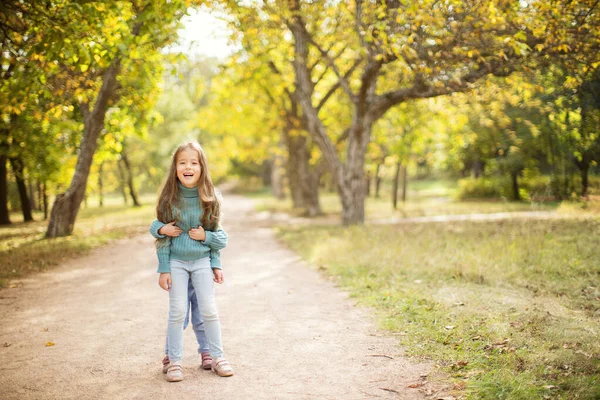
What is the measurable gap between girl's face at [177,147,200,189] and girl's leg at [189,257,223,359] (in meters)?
0.72

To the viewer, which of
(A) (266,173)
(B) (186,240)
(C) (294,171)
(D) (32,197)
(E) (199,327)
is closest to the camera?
(B) (186,240)

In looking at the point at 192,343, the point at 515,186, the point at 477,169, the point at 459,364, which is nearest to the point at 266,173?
the point at 477,169

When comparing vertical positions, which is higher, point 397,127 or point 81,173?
point 397,127

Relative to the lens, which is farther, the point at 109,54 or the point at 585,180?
the point at 585,180

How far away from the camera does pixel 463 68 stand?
38.1 feet

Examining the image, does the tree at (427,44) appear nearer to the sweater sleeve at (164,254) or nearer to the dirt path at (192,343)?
the dirt path at (192,343)

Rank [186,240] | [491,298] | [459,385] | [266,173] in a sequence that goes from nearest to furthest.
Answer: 1. [459,385]
2. [186,240]
3. [491,298]
4. [266,173]

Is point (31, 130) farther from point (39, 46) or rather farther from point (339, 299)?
point (339, 299)

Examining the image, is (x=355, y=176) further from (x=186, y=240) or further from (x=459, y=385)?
(x=459, y=385)

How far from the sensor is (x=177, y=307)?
4098 mm

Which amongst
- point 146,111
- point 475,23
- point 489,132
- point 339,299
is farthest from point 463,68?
point 489,132

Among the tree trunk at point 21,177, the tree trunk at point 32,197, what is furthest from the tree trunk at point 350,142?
the tree trunk at point 32,197

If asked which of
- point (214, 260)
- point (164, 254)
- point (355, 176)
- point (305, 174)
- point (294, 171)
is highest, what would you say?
point (294, 171)

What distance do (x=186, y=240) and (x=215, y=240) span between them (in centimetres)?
25
